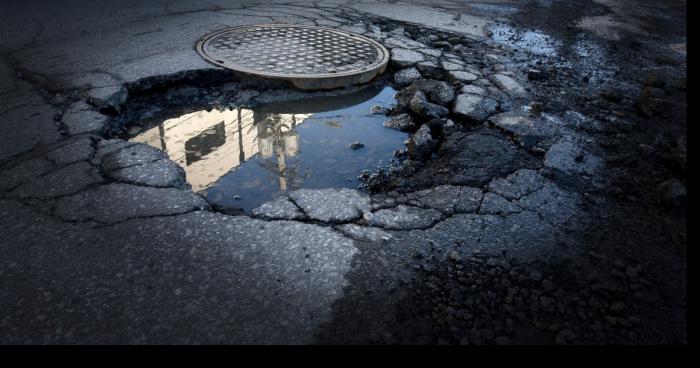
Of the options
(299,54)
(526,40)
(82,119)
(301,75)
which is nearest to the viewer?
(82,119)

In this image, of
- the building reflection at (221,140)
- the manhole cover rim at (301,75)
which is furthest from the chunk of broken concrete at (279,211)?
the manhole cover rim at (301,75)

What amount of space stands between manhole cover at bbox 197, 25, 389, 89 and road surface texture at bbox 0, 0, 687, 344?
173mm

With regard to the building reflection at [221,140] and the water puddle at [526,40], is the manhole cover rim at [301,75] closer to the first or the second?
the building reflection at [221,140]

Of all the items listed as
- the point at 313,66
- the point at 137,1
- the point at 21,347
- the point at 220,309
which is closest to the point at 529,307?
the point at 220,309

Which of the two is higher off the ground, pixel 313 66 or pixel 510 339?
pixel 313 66

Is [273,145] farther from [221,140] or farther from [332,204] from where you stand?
[332,204]

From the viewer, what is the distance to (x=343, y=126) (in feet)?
9.04

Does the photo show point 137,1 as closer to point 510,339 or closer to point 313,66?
point 313,66

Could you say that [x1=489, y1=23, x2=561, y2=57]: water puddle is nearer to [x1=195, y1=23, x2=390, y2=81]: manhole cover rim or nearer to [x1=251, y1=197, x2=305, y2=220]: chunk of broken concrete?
[x1=195, y1=23, x2=390, y2=81]: manhole cover rim

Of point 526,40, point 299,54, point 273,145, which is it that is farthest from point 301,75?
point 526,40

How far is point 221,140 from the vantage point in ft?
8.21

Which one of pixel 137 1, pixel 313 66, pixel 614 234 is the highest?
pixel 137 1

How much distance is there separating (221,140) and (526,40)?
3622 mm

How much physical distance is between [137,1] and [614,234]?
547cm
